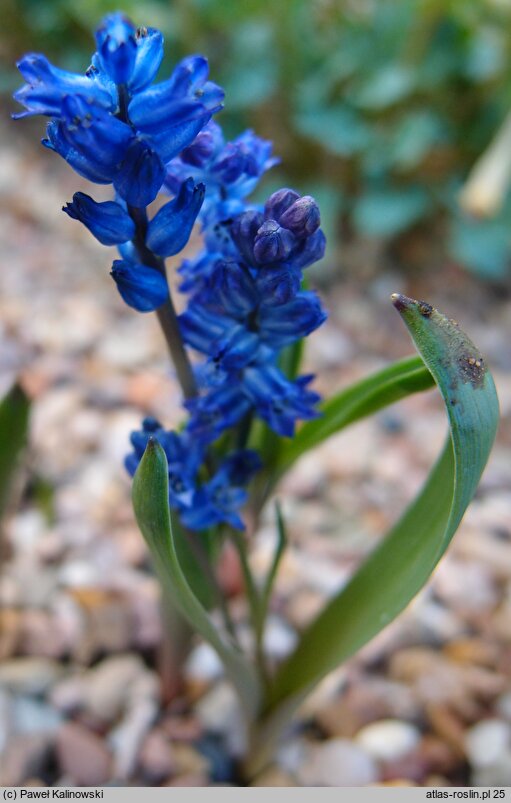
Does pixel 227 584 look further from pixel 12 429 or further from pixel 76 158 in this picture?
pixel 76 158

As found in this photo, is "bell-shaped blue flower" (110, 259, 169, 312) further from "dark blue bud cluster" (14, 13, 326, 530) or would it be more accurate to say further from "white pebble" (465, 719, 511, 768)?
"white pebble" (465, 719, 511, 768)

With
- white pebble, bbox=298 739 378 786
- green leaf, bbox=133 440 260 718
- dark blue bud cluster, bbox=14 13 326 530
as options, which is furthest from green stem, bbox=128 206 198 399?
white pebble, bbox=298 739 378 786

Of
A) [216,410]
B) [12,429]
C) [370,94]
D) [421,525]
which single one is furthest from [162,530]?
[370,94]

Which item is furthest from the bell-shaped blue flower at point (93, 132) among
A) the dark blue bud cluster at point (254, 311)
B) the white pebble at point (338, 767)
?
the white pebble at point (338, 767)

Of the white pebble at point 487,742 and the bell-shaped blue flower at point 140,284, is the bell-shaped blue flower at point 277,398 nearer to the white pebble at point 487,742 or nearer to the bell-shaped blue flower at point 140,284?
the bell-shaped blue flower at point 140,284

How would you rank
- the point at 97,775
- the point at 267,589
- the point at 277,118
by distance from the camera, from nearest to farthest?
the point at 267,589 → the point at 97,775 → the point at 277,118

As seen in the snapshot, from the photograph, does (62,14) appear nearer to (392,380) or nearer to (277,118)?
(277,118)

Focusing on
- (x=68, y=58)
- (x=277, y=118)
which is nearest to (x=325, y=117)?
(x=277, y=118)
